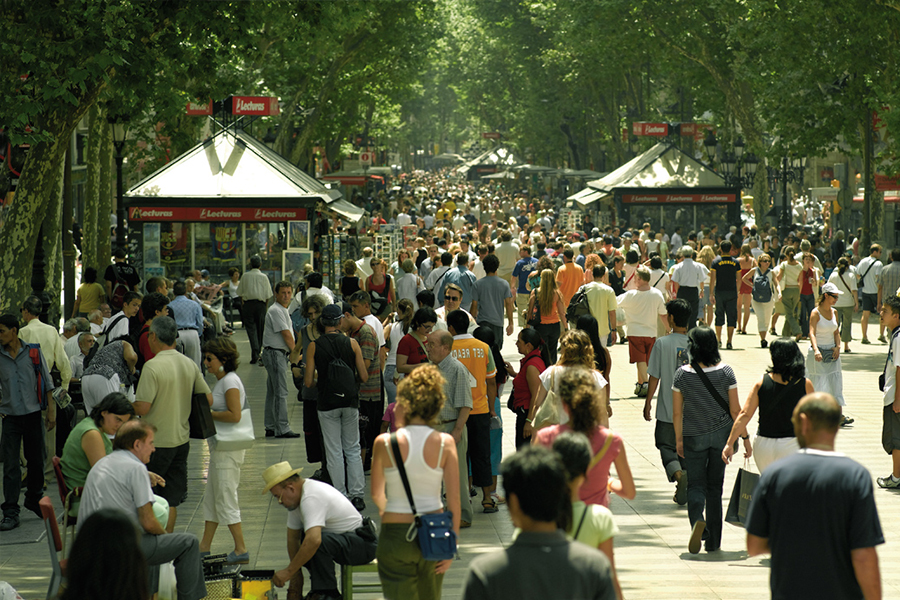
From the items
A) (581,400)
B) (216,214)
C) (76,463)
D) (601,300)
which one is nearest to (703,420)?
(581,400)

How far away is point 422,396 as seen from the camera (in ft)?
18.9

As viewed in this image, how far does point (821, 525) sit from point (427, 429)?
1.91 metres

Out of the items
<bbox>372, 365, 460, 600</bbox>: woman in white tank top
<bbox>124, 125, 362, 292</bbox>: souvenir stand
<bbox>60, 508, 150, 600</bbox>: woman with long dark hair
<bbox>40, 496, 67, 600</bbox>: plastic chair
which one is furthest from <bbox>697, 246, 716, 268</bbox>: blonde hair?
<bbox>60, 508, 150, 600</bbox>: woman with long dark hair

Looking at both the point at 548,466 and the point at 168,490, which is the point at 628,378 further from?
the point at 548,466

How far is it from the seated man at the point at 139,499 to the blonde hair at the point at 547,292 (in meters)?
7.58

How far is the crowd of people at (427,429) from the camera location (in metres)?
4.77

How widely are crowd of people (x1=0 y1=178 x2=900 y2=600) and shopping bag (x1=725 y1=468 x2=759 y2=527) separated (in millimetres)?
196

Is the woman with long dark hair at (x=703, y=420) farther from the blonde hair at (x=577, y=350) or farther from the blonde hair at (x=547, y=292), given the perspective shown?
the blonde hair at (x=547, y=292)

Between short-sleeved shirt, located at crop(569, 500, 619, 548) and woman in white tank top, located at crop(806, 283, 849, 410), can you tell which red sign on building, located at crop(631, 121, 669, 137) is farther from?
short-sleeved shirt, located at crop(569, 500, 619, 548)

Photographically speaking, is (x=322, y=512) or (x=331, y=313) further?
(x=331, y=313)

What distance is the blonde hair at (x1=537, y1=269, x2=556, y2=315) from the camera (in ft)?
44.8

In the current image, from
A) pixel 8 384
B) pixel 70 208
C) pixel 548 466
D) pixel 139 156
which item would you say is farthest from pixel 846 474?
pixel 139 156

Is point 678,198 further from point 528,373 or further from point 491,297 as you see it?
point 528,373

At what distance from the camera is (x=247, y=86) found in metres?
29.9
